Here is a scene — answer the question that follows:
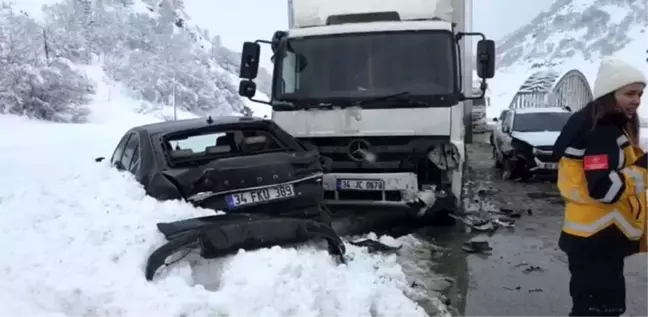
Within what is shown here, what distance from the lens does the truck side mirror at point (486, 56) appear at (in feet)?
25.0

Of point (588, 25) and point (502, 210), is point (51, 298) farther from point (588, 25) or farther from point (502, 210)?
point (588, 25)

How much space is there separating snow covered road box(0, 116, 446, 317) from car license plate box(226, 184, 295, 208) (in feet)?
1.91

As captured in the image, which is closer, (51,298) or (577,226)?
(577,226)

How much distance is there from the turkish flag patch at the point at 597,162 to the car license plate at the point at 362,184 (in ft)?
14.2

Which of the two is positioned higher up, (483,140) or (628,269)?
(628,269)

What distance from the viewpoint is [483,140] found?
2655 cm

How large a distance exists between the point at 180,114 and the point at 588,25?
123928 millimetres

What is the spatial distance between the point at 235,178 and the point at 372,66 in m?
2.79

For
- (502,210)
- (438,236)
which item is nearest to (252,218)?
(438,236)

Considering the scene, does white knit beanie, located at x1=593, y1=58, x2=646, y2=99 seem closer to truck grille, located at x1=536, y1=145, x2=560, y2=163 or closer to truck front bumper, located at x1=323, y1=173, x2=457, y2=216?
truck front bumper, located at x1=323, y1=173, x2=457, y2=216

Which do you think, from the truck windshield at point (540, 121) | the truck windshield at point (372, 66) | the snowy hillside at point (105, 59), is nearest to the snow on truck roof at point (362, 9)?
the truck windshield at point (372, 66)

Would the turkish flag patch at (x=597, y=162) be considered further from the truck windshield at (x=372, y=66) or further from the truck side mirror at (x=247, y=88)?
the truck side mirror at (x=247, y=88)

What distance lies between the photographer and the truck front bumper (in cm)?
738

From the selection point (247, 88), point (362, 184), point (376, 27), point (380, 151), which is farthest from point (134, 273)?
point (376, 27)
